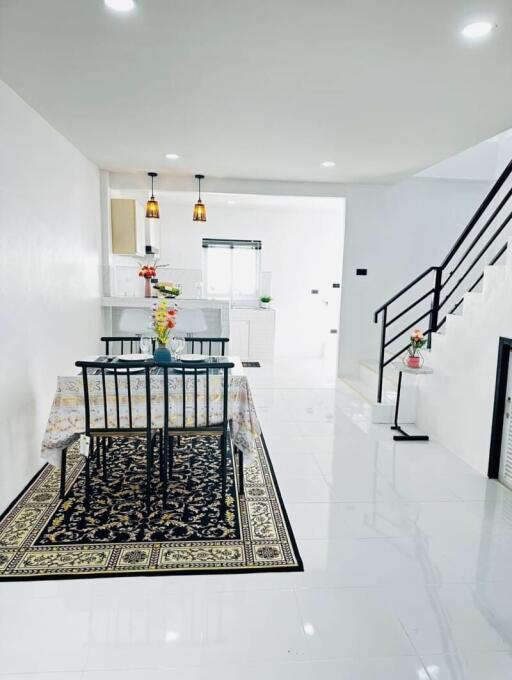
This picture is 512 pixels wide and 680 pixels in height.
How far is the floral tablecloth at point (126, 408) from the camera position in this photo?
2744 mm

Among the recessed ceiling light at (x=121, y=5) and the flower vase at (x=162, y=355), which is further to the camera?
the flower vase at (x=162, y=355)

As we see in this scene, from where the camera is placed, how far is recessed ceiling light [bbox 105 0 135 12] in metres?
1.92

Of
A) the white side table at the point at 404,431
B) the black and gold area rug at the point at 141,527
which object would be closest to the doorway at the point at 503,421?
the white side table at the point at 404,431

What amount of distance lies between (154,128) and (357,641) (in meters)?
3.72

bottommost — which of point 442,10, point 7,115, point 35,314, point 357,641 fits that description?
point 357,641

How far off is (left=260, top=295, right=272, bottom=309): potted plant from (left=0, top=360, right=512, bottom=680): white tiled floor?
5575 millimetres

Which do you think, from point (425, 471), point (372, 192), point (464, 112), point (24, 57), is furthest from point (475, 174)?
point (24, 57)

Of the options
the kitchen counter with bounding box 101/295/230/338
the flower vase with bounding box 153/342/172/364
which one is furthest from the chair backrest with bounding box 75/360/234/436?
the kitchen counter with bounding box 101/295/230/338

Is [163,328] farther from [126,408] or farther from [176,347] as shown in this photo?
[126,408]

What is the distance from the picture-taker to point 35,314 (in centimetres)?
324

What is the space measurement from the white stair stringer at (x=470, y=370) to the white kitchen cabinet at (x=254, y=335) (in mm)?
3793

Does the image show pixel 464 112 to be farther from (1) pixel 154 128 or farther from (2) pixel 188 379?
(2) pixel 188 379

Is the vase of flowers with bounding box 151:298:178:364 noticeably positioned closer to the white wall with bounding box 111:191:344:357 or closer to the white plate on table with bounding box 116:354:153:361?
the white plate on table with bounding box 116:354:153:361

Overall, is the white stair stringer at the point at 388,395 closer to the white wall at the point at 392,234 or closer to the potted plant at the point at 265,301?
the white wall at the point at 392,234
